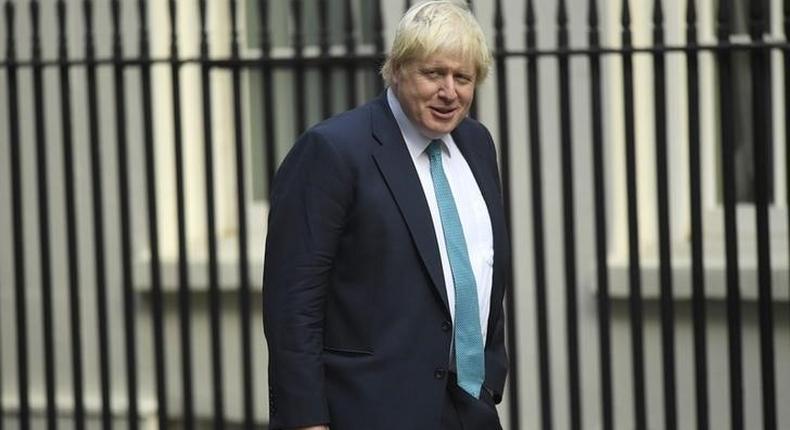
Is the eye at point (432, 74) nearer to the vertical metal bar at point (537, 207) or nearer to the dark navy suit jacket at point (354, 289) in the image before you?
the dark navy suit jacket at point (354, 289)

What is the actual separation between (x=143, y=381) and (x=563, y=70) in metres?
2.92

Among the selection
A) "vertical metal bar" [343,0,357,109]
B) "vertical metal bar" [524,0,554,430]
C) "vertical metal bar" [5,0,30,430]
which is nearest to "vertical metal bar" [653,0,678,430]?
"vertical metal bar" [524,0,554,430]

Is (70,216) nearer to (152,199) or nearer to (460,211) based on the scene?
(152,199)

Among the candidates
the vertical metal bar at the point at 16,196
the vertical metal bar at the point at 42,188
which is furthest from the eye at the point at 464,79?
the vertical metal bar at the point at 16,196

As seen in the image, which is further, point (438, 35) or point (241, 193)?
point (241, 193)

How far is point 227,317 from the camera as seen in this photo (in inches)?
297

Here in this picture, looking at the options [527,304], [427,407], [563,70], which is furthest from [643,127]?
[427,407]

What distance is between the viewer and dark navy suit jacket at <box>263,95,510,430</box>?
3.52m

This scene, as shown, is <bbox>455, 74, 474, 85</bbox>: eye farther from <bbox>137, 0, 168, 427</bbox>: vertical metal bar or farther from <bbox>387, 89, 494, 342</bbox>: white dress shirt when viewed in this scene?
<bbox>137, 0, 168, 427</bbox>: vertical metal bar

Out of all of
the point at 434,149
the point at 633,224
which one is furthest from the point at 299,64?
the point at 434,149

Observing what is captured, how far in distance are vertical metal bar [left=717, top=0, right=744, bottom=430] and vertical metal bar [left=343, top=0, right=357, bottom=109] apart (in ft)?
4.05

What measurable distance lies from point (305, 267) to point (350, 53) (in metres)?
2.61

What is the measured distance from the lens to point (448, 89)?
351 cm

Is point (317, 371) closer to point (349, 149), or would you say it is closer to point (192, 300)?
point (349, 149)
